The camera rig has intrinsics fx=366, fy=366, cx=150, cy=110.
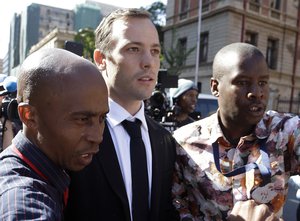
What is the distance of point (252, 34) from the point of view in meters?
23.2

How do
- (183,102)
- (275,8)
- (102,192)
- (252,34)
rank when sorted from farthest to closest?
(275,8) → (252,34) → (183,102) → (102,192)

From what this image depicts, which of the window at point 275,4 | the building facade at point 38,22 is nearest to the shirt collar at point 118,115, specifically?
the window at point 275,4

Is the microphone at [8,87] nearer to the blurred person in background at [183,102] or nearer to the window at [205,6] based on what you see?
the blurred person in background at [183,102]

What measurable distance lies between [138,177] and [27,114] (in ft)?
1.99

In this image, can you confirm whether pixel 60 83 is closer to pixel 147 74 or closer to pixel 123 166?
pixel 123 166

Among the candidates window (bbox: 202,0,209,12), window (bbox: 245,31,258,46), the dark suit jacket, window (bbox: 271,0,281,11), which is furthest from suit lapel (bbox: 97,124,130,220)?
window (bbox: 271,0,281,11)

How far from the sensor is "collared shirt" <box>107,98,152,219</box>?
60.4 inches

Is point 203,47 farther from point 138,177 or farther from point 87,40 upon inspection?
point 138,177

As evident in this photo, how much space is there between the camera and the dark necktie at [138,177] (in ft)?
4.93

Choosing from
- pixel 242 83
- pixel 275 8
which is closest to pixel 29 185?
pixel 242 83

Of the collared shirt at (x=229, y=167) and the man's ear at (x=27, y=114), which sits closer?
the man's ear at (x=27, y=114)

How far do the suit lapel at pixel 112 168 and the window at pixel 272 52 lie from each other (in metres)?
24.0

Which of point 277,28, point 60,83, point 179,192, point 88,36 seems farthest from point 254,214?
point 88,36

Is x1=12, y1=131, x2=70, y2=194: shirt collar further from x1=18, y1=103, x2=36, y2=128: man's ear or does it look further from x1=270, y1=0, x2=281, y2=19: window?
x1=270, y1=0, x2=281, y2=19: window
